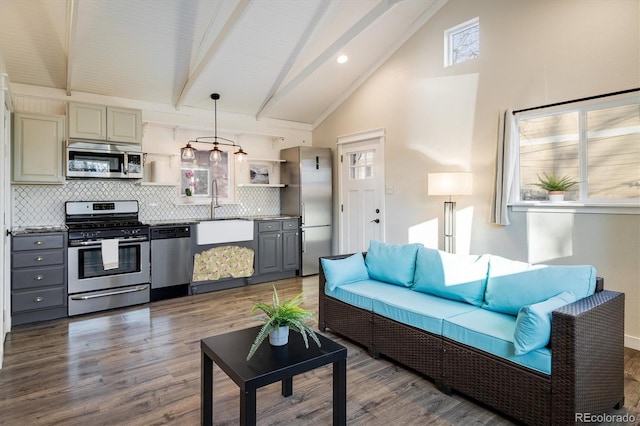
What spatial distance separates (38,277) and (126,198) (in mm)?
1447

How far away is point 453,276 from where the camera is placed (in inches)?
116

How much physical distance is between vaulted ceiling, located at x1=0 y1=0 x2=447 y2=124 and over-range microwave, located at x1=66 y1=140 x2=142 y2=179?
84 centimetres

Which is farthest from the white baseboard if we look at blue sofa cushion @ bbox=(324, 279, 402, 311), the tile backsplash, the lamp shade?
the tile backsplash

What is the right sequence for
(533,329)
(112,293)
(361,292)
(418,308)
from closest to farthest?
1. (533,329)
2. (418,308)
3. (361,292)
4. (112,293)

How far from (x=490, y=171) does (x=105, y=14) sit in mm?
4378

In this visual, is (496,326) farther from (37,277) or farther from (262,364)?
(37,277)

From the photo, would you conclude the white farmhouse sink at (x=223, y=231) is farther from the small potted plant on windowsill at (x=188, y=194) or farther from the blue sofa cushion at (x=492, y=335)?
the blue sofa cushion at (x=492, y=335)

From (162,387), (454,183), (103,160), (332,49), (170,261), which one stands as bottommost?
(162,387)

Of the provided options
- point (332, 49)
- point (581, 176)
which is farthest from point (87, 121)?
point (581, 176)

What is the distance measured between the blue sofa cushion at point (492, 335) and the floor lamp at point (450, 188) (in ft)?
5.78

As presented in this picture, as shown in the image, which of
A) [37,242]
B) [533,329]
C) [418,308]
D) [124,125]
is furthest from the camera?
[124,125]

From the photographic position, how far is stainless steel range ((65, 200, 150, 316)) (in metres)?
4.17

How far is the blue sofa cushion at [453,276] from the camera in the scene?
2830mm

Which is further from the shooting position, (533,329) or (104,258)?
(104,258)
